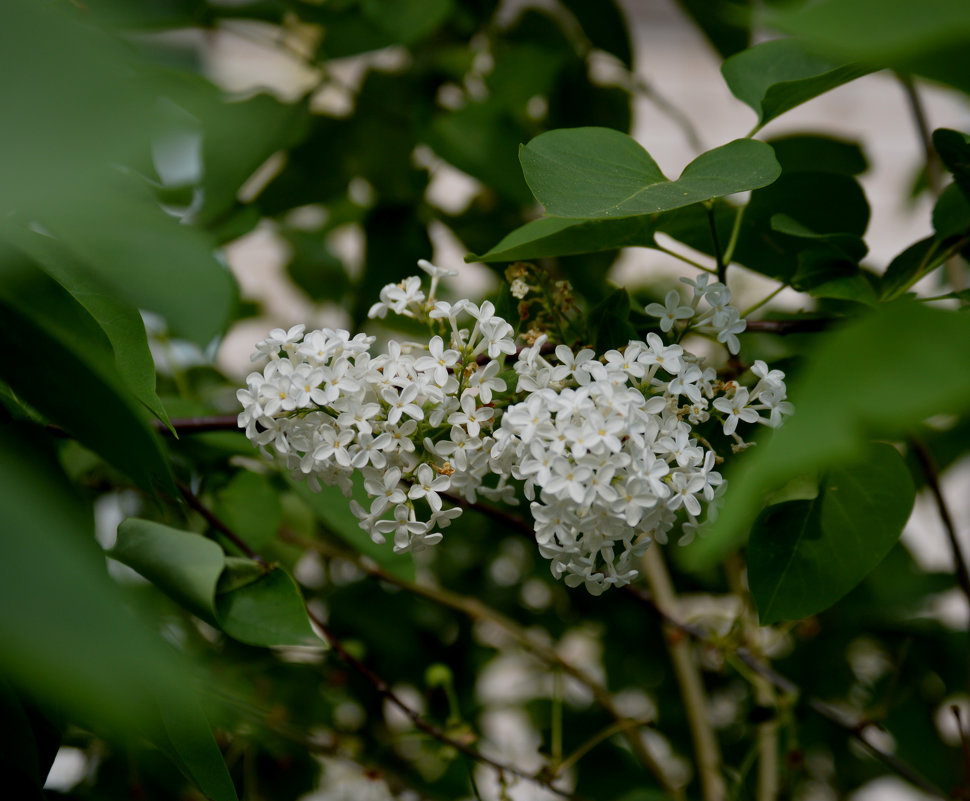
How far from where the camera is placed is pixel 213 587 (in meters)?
0.41

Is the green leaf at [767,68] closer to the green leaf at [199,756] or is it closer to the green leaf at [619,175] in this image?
the green leaf at [619,175]

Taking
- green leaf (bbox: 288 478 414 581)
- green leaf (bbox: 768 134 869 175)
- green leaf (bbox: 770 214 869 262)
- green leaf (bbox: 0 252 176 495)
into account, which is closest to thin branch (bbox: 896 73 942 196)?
green leaf (bbox: 768 134 869 175)

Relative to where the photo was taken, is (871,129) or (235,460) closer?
(235,460)

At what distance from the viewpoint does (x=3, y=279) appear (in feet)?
0.95

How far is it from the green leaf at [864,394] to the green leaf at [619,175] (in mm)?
162

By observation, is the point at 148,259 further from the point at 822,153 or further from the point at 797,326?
the point at 822,153

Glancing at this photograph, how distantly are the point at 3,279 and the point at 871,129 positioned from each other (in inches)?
88.2

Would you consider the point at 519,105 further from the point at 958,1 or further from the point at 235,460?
the point at 958,1

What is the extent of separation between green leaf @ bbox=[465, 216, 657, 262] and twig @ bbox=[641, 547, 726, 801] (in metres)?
0.34

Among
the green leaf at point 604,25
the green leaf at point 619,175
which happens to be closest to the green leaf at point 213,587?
the green leaf at point 619,175

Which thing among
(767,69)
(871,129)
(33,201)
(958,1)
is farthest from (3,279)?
(871,129)

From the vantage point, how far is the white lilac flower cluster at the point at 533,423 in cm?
36

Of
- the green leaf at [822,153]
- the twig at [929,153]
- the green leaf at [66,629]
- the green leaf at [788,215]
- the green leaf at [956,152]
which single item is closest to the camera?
the green leaf at [66,629]

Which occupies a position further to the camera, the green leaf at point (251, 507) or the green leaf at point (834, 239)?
the green leaf at point (251, 507)
